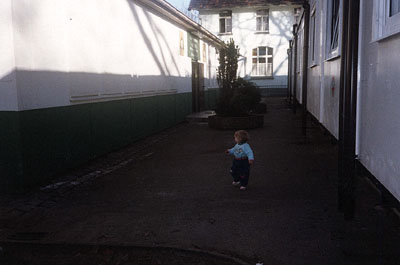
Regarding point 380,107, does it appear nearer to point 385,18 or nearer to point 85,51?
point 385,18

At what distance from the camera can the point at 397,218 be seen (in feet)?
12.8

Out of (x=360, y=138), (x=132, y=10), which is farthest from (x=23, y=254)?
(x=132, y=10)

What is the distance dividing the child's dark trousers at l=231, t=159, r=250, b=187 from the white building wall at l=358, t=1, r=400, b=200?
55.7 inches

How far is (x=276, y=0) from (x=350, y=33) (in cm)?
3146

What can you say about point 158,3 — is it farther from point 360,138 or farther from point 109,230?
point 109,230

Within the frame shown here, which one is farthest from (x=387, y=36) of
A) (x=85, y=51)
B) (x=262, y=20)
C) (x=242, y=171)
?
(x=262, y=20)

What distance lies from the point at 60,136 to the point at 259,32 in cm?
2976

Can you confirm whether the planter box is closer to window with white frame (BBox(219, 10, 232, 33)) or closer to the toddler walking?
the toddler walking

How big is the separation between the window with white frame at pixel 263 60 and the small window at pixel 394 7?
30294mm

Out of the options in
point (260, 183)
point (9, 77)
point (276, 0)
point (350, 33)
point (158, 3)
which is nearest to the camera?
point (350, 33)

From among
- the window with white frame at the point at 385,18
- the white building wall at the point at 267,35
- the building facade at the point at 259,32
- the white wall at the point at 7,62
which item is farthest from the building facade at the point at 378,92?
the white building wall at the point at 267,35

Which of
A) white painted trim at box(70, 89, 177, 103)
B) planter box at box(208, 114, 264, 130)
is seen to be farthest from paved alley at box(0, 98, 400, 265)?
planter box at box(208, 114, 264, 130)

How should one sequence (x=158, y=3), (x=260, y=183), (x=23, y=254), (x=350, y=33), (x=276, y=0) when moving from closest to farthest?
(x=23, y=254), (x=350, y=33), (x=260, y=183), (x=158, y=3), (x=276, y=0)

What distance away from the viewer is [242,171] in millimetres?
5281
